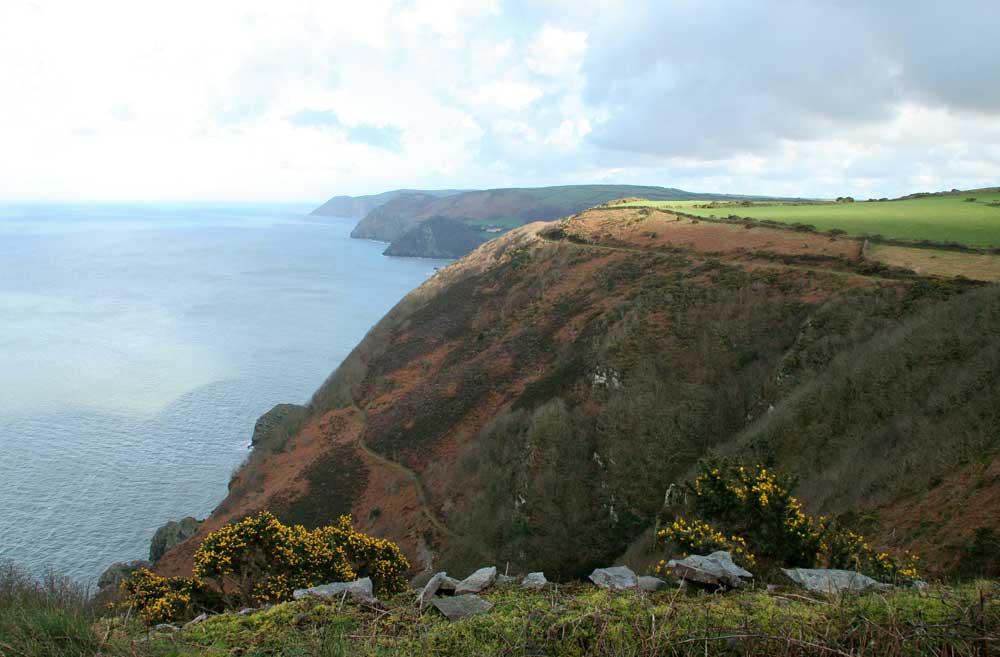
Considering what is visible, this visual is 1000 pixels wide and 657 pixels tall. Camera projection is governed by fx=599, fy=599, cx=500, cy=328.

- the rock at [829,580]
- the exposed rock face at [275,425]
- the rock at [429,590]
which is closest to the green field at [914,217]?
the rock at [829,580]

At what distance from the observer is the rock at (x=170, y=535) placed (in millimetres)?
32019

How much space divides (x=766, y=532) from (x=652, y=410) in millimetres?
15965

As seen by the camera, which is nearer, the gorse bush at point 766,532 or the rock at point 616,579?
the rock at point 616,579

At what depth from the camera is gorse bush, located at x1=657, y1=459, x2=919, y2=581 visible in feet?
28.6

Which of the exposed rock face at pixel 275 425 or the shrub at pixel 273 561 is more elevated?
the shrub at pixel 273 561

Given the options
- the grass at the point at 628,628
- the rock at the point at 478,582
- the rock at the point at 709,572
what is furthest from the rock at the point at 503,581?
the rock at the point at 709,572

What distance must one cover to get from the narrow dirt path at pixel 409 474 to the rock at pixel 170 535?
1002cm

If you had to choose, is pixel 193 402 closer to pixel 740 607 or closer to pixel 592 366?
pixel 592 366

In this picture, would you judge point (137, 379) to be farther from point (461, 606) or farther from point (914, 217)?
point (914, 217)

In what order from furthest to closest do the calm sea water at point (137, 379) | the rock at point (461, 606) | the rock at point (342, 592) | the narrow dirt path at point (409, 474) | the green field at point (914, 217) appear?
the calm sea water at point (137, 379) → the green field at point (914, 217) → the narrow dirt path at point (409, 474) → the rock at point (342, 592) → the rock at point (461, 606)

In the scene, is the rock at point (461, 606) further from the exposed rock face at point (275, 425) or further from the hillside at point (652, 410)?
the exposed rock face at point (275, 425)

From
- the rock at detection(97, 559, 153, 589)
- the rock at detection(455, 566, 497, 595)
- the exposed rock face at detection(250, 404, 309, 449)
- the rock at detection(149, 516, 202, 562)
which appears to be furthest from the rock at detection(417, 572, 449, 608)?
the exposed rock face at detection(250, 404, 309, 449)

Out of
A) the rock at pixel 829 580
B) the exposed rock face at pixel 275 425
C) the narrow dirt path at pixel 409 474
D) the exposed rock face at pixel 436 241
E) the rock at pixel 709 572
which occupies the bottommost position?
the exposed rock face at pixel 275 425

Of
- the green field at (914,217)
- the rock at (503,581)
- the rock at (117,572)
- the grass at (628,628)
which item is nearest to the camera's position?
the grass at (628,628)
